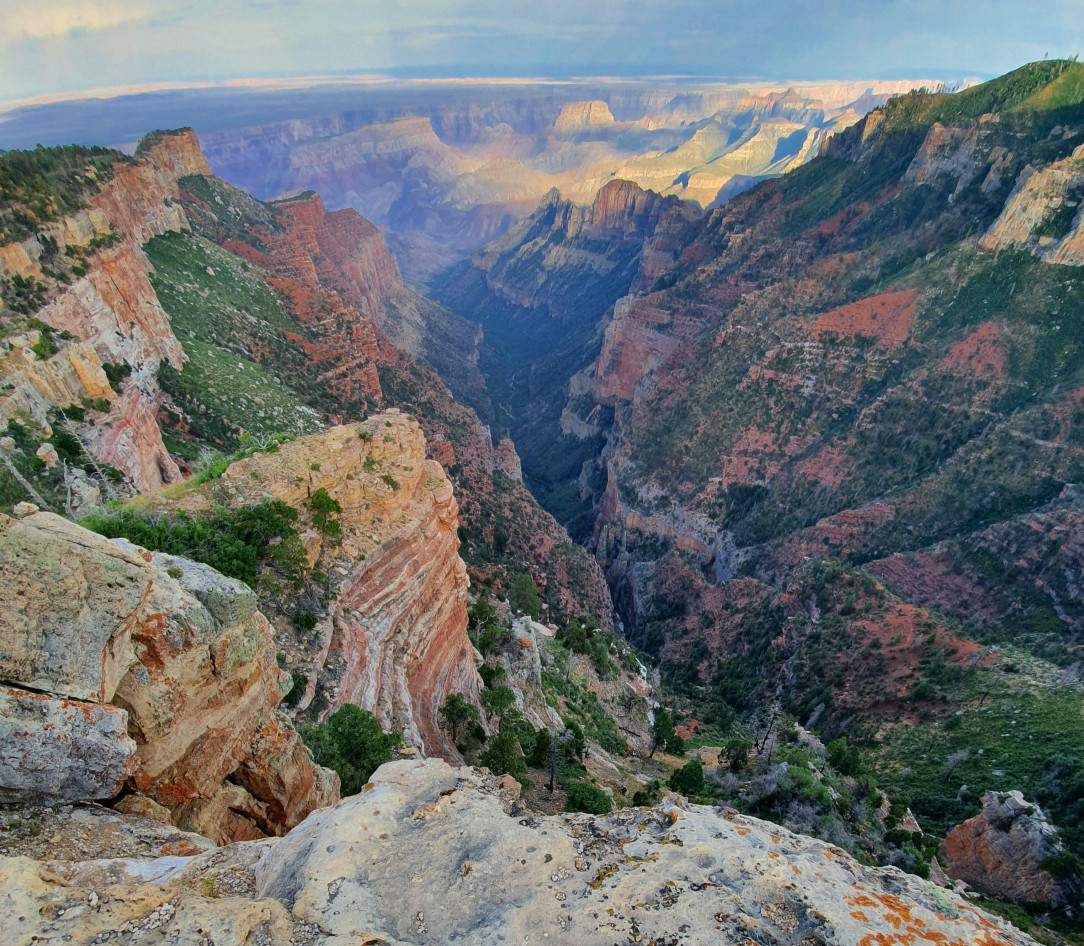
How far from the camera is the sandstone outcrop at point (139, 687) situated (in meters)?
9.25

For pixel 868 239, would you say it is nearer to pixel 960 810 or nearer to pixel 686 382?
pixel 686 382

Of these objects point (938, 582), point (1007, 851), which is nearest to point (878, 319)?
point (938, 582)

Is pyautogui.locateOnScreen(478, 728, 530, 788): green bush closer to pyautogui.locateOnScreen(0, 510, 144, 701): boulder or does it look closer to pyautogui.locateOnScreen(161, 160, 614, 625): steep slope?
pyautogui.locateOnScreen(0, 510, 144, 701): boulder

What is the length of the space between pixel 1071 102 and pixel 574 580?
97.6m

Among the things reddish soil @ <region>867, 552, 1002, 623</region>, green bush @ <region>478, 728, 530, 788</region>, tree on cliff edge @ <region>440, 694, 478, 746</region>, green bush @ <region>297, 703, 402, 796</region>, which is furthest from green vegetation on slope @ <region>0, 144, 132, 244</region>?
reddish soil @ <region>867, 552, 1002, 623</region>

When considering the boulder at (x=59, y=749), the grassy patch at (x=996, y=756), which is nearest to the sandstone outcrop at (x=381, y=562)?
the boulder at (x=59, y=749)

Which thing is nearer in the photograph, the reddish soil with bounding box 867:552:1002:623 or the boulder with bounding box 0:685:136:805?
the boulder with bounding box 0:685:136:805

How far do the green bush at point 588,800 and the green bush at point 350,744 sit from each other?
8.63 metres

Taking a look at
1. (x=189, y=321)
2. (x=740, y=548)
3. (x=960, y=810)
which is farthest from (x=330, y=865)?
(x=740, y=548)

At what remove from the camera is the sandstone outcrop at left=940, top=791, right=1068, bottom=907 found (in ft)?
84.8

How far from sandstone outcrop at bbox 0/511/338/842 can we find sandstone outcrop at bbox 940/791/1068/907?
30.2 meters

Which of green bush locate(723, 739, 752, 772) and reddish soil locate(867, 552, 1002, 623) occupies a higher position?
reddish soil locate(867, 552, 1002, 623)

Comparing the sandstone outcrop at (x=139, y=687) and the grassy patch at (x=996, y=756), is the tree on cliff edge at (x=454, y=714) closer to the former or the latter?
the sandstone outcrop at (x=139, y=687)

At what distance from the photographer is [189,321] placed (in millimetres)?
60094
